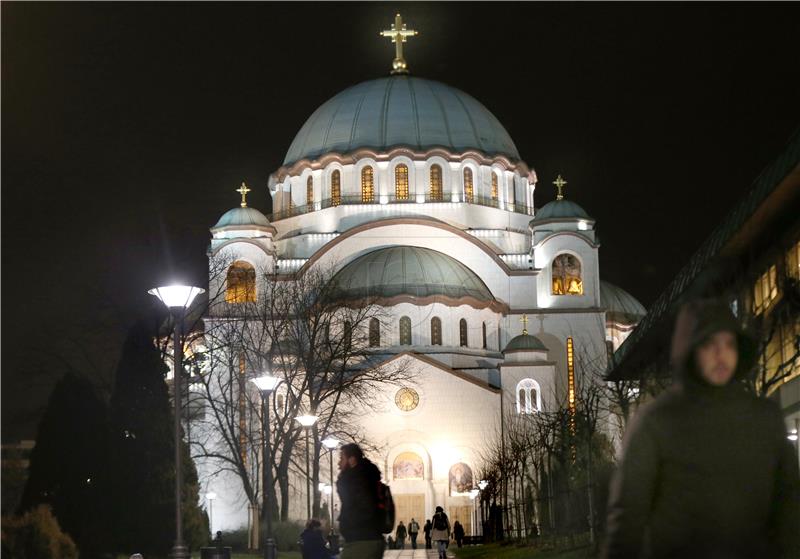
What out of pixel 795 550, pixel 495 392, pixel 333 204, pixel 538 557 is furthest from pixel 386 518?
pixel 333 204

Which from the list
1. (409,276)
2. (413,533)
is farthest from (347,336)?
(409,276)

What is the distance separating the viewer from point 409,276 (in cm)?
6769

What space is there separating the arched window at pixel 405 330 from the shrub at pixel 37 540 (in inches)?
1528

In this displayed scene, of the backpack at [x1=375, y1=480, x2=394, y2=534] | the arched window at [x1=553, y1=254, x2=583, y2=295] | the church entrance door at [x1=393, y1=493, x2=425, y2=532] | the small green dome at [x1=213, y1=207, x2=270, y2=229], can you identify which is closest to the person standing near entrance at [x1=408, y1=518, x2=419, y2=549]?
the church entrance door at [x1=393, y1=493, x2=425, y2=532]

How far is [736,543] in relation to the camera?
5.27m

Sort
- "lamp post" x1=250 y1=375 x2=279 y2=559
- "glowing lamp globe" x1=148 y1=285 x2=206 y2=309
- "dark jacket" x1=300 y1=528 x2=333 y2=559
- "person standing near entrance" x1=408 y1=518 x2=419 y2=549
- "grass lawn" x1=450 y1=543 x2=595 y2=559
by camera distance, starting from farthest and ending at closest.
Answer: "person standing near entrance" x1=408 y1=518 x2=419 y2=549, "grass lawn" x1=450 y1=543 x2=595 y2=559, "lamp post" x1=250 y1=375 x2=279 y2=559, "glowing lamp globe" x1=148 y1=285 x2=206 y2=309, "dark jacket" x1=300 y1=528 x2=333 y2=559

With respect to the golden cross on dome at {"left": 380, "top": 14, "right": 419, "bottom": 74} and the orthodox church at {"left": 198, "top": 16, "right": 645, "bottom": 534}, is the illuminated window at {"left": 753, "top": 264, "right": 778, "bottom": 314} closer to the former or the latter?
the orthodox church at {"left": 198, "top": 16, "right": 645, "bottom": 534}

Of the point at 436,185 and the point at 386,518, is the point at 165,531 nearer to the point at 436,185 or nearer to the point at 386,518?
the point at 386,518

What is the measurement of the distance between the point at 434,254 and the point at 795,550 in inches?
2532

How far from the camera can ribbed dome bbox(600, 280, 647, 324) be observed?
80688 mm

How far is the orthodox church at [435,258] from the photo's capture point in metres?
65.8

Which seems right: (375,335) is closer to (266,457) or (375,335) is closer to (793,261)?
(266,457)

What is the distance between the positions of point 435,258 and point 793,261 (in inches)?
1539

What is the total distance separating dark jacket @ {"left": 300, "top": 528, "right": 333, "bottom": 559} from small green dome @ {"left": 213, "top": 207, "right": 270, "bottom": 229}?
50.4 m
